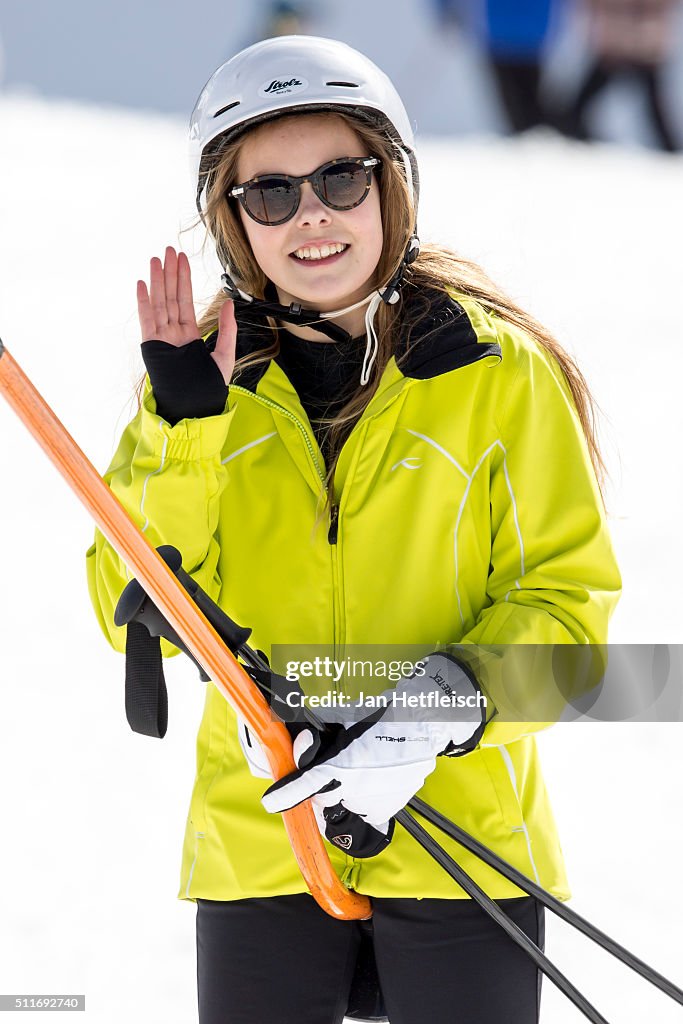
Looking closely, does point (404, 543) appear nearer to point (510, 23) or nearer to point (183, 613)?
point (183, 613)

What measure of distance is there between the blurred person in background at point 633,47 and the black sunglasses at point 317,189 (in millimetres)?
Answer: 7932

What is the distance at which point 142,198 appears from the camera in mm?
13242

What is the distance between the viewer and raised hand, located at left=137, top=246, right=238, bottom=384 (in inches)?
85.1

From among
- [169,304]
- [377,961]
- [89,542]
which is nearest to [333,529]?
[169,304]

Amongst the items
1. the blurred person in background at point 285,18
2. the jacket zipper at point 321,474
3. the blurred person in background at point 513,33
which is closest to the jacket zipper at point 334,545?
the jacket zipper at point 321,474

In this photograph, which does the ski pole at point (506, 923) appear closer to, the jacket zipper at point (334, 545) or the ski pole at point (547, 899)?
the ski pole at point (547, 899)

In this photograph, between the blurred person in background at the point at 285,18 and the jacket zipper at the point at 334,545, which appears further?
the blurred person in background at the point at 285,18

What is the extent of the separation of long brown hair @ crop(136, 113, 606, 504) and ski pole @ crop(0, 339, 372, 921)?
1.40 feet

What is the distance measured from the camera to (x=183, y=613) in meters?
1.90

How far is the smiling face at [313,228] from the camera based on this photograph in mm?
2254

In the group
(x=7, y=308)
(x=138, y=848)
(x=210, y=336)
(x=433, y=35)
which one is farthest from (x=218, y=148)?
(x=433, y=35)

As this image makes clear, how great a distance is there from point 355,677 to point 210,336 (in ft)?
2.30

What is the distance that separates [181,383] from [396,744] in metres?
0.70

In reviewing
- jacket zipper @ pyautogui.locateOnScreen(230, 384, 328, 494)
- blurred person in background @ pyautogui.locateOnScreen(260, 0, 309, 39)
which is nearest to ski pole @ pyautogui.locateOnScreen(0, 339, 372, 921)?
jacket zipper @ pyautogui.locateOnScreen(230, 384, 328, 494)
